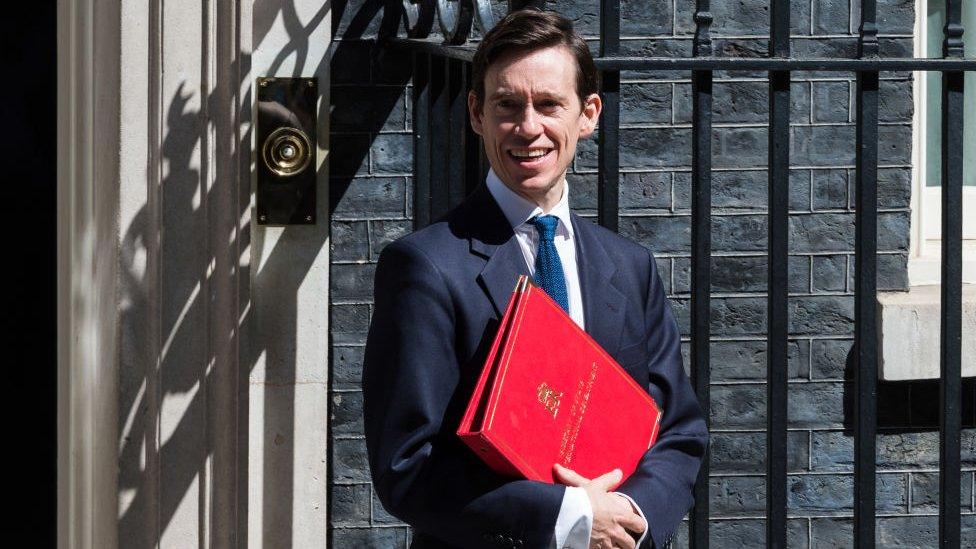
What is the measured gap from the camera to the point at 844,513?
14.6 ft

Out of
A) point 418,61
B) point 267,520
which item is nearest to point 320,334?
point 267,520

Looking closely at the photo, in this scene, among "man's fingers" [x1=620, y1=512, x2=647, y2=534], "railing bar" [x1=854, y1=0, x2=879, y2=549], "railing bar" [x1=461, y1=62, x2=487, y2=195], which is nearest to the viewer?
"man's fingers" [x1=620, y1=512, x2=647, y2=534]

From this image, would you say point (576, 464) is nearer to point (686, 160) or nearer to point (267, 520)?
point (267, 520)

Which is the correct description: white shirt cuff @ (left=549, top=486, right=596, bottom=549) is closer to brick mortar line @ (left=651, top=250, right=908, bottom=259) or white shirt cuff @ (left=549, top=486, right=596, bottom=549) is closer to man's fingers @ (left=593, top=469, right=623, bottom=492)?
man's fingers @ (left=593, top=469, right=623, bottom=492)

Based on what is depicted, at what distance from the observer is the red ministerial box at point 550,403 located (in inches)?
86.4

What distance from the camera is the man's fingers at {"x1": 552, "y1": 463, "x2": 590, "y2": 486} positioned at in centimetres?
229

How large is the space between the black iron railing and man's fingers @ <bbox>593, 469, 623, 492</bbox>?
541mm

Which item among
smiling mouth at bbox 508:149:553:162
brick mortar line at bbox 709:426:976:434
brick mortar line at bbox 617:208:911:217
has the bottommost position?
brick mortar line at bbox 709:426:976:434

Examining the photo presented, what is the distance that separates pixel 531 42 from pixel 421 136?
1.31 meters

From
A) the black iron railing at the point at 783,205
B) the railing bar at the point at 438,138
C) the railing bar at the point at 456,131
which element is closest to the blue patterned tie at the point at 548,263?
the black iron railing at the point at 783,205

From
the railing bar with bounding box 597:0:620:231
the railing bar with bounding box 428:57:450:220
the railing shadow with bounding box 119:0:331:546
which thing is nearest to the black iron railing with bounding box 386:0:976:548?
the railing bar with bounding box 597:0:620:231

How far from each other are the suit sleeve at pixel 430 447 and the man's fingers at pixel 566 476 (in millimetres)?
37

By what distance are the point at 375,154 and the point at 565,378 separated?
1.95 m

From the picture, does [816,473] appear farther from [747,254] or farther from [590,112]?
[590,112]
